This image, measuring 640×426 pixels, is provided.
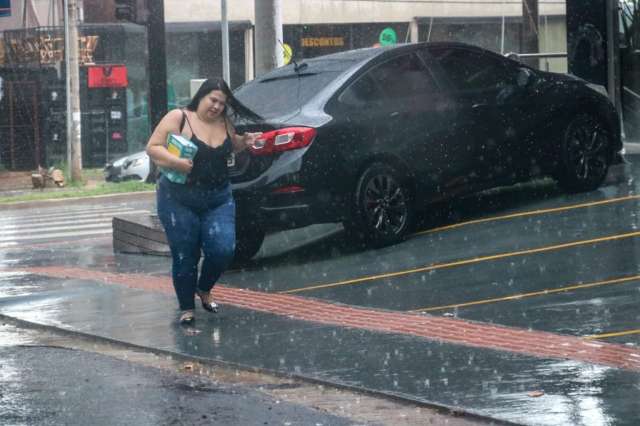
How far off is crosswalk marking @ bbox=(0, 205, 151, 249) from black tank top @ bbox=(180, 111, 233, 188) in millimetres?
8349

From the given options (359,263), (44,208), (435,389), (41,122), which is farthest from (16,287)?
(41,122)

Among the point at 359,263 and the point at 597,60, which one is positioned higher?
the point at 597,60

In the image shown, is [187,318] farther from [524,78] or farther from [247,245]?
[524,78]

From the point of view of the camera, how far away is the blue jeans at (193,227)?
959cm

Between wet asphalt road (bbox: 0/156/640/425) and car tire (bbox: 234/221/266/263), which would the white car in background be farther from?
car tire (bbox: 234/221/266/263)

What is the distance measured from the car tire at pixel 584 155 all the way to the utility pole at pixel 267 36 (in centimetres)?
417

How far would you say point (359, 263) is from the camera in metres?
11.6

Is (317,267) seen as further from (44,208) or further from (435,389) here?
(44,208)

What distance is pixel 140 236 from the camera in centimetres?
1423

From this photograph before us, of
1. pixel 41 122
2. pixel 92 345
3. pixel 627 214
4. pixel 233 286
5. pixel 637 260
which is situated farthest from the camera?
pixel 41 122

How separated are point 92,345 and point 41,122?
27772 mm

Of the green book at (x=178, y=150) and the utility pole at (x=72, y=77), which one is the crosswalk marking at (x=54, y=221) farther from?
the green book at (x=178, y=150)

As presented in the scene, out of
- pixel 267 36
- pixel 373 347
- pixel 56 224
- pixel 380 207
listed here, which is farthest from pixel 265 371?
pixel 56 224

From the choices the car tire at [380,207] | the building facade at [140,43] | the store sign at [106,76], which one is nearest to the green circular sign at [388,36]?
the building facade at [140,43]
